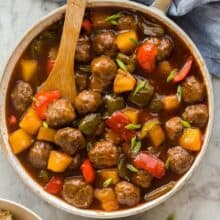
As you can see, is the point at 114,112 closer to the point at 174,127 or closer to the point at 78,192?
the point at 174,127

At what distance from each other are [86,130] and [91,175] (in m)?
0.22

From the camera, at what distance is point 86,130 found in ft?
11.9

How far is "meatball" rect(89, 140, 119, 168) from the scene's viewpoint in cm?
364

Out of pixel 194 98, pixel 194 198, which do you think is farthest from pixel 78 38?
pixel 194 198

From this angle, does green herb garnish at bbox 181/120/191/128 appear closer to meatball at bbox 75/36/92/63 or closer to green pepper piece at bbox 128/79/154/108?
green pepper piece at bbox 128/79/154/108

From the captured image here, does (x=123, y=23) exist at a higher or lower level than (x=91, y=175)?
higher

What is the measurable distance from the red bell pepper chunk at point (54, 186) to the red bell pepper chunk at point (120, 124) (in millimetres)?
364

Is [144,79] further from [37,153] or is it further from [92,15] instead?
[37,153]

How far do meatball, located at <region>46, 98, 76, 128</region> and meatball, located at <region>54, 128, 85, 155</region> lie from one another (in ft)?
0.13

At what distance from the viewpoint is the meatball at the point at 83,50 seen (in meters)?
3.66

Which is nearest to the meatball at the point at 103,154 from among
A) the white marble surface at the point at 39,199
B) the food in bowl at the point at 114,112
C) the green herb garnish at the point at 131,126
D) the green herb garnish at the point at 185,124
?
the food in bowl at the point at 114,112

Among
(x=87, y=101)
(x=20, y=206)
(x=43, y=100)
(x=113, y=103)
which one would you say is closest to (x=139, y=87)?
(x=113, y=103)

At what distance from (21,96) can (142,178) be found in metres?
0.68

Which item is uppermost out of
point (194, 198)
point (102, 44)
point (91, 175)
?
point (102, 44)
